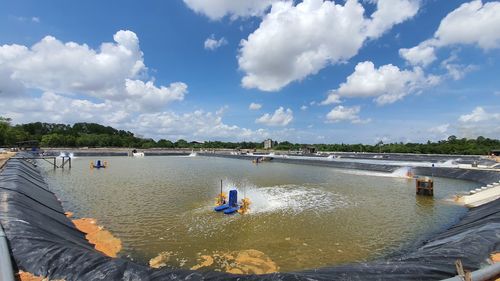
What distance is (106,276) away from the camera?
701 centimetres

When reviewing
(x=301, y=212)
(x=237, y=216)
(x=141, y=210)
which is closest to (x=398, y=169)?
(x=301, y=212)

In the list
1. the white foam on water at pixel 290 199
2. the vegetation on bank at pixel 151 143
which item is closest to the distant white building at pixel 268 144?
the vegetation on bank at pixel 151 143

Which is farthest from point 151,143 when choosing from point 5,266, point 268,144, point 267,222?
point 5,266

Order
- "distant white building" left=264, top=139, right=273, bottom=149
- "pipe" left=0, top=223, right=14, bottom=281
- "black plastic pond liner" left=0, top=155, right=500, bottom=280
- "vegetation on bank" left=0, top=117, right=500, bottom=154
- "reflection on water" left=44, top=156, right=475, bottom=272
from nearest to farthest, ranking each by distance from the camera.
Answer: "pipe" left=0, top=223, right=14, bottom=281 < "black plastic pond liner" left=0, top=155, right=500, bottom=280 < "reflection on water" left=44, top=156, right=475, bottom=272 < "vegetation on bank" left=0, top=117, right=500, bottom=154 < "distant white building" left=264, top=139, right=273, bottom=149

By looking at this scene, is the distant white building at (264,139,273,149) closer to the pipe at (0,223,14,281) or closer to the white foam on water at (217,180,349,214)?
the white foam on water at (217,180,349,214)

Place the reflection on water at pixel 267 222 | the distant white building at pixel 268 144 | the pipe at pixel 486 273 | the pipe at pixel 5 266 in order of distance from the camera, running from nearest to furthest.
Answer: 1. the pipe at pixel 5 266
2. the pipe at pixel 486 273
3. the reflection on water at pixel 267 222
4. the distant white building at pixel 268 144

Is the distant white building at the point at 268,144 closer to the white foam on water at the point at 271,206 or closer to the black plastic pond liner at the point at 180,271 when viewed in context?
the white foam on water at the point at 271,206

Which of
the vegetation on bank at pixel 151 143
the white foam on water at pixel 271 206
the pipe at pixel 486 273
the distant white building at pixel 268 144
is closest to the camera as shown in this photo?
the pipe at pixel 486 273

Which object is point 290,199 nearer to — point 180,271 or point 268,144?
point 180,271

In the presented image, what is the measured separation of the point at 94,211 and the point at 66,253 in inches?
453

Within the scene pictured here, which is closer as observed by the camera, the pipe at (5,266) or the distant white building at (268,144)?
the pipe at (5,266)

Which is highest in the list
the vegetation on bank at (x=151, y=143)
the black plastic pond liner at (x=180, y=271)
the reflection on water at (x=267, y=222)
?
the vegetation on bank at (x=151, y=143)

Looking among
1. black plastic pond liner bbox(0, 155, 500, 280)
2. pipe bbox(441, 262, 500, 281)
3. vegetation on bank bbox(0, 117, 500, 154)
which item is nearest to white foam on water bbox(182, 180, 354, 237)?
black plastic pond liner bbox(0, 155, 500, 280)

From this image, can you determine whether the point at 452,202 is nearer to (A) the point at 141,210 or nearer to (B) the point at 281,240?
(B) the point at 281,240
